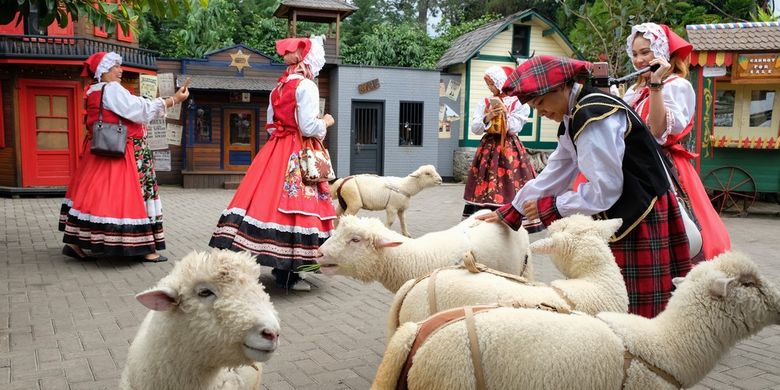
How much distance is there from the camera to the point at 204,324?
2.14m

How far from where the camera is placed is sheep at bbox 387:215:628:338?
8.27ft

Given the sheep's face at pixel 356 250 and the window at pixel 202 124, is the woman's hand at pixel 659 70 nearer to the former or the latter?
→ the sheep's face at pixel 356 250

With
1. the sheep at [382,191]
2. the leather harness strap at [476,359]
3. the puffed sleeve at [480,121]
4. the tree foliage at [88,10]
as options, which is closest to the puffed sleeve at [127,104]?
the tree foliage at [88,10]

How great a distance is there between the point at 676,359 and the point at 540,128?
1878cm

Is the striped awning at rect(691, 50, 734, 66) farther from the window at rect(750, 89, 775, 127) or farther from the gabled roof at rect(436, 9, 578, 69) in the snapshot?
the gabled roof at rect(436, 9, 578, 69)

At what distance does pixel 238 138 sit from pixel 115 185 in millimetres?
10955

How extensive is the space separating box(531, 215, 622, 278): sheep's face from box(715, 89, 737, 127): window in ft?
37.1

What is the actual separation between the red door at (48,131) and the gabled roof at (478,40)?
36.8 ft

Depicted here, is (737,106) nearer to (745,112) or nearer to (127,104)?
(745,112)

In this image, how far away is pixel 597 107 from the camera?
2641mm

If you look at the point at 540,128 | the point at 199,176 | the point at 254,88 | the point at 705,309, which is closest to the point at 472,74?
the point at 540,128

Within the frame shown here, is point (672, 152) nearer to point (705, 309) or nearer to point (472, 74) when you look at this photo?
point (705, 309)

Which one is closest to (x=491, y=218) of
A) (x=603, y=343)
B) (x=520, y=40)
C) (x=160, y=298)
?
(x=603, y=343)

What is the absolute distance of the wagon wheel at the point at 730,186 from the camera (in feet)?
38.7
